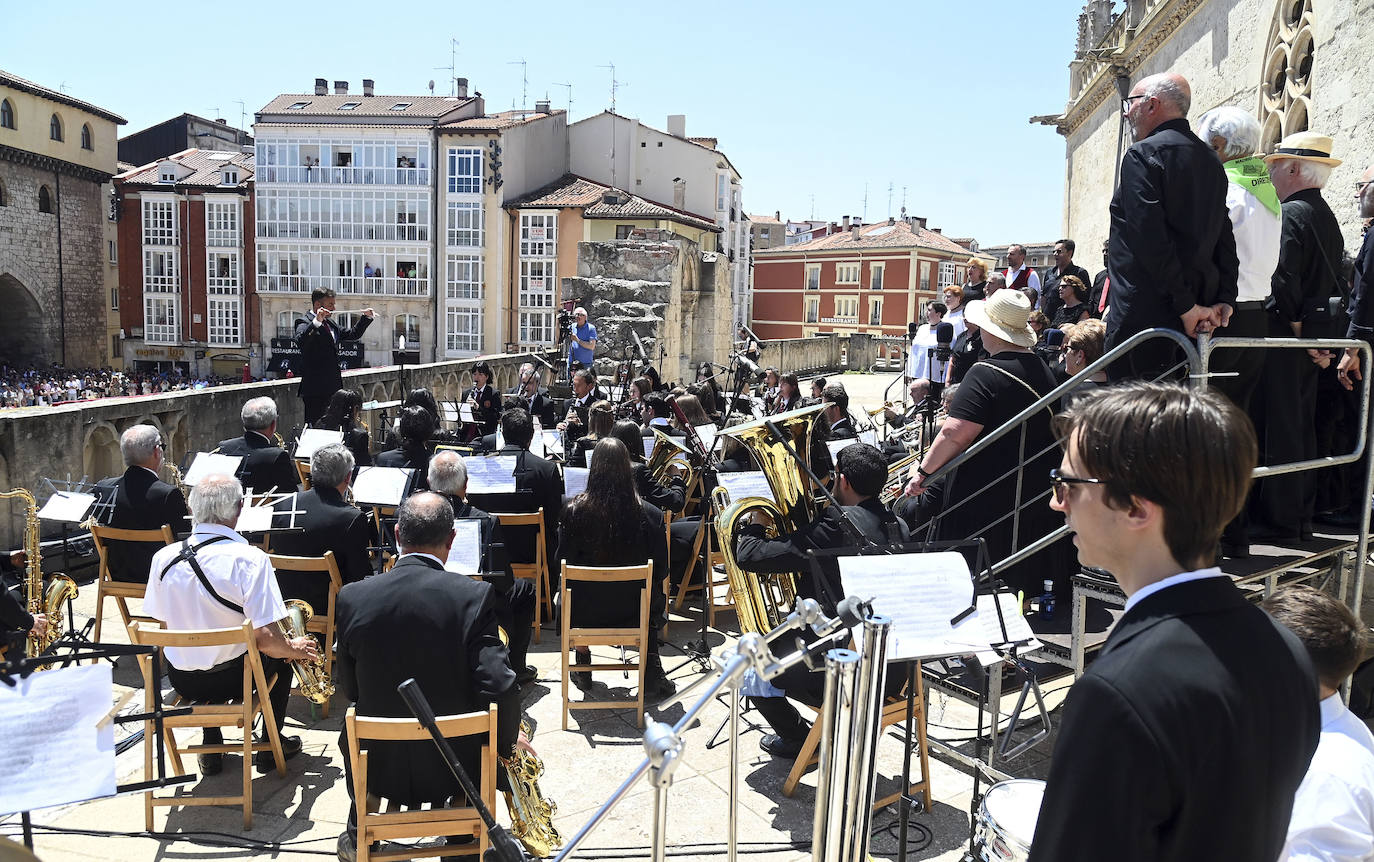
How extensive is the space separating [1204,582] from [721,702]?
396cm

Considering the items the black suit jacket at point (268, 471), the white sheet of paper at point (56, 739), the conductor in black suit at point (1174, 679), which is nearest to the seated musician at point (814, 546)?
the conductor in black suit at point (1174, 679)

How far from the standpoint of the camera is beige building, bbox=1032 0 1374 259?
24.5 feet

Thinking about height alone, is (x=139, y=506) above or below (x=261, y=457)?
below

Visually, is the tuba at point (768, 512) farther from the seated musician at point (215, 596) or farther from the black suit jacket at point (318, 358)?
the black suit jacket at point (318, 358)

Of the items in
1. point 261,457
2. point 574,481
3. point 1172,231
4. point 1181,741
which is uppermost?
point 1172,231

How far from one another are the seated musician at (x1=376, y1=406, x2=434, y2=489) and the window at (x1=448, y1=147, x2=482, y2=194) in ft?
113

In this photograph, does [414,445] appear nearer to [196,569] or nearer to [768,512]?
[196,569]

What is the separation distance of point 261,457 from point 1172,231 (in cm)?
532

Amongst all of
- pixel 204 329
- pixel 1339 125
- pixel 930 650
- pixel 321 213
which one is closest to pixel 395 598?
pixel 930 650

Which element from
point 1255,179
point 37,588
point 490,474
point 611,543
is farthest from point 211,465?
point 1255,179

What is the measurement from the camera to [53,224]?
39000 millimetres

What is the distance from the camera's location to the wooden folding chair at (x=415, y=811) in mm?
2963

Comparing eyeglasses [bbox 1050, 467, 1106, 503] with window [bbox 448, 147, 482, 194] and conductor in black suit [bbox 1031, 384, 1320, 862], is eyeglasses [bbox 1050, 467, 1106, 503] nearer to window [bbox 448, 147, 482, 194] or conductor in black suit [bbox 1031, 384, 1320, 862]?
conductor in black suit [bbox 1031, 384, 1320, 862]

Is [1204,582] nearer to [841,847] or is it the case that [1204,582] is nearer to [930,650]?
[841,847]
